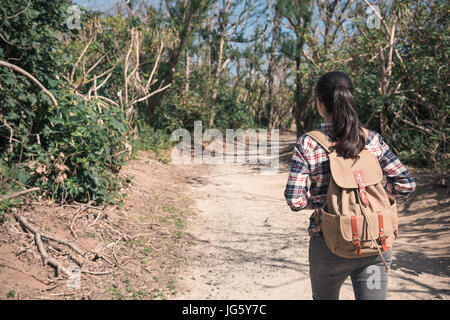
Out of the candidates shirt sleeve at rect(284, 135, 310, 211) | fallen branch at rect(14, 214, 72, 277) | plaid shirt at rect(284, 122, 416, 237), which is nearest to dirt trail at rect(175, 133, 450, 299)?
fallen branch at rect(14, 214, 72, 277)

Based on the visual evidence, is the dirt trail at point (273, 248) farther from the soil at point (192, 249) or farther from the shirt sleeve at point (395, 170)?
the shirt sleeve at point (395, 170)

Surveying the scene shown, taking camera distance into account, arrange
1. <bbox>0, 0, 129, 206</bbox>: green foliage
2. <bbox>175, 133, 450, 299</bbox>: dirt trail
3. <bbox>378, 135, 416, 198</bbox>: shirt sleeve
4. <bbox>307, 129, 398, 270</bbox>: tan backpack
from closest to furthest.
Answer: <bbox>307, 129, 398, 270</bbox>: tan backpack, <bbox>378, 135, 416, 198</bbox>: shirt sleeve, <bbox>175, 133, 450, 299</bbox>: dirt trail, <bbox>0, 0, 129, 206</bbox>: green foliage

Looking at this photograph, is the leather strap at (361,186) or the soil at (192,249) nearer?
the leather strap at (361,186)

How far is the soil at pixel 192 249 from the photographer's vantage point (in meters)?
3.23

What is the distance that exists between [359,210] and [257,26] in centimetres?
1696

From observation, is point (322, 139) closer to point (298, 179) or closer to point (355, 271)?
point (298, 179)

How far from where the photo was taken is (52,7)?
172 inches

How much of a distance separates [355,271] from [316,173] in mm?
481

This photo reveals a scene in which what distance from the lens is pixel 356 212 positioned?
1.63 m

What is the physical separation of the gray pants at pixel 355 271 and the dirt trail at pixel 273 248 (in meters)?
1.55

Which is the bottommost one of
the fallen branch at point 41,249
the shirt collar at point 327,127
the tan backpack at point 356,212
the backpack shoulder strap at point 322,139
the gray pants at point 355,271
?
the fallen branch at point 41,249

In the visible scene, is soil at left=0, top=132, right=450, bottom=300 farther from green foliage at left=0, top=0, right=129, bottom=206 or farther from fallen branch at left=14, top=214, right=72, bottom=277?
green foliage at left=0, top=0, right=129, bottom=206

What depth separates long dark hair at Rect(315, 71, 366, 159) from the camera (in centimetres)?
169

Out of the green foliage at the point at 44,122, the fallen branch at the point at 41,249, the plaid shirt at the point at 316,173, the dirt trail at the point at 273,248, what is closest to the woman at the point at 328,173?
the plaid shirt at the point at 316,173
